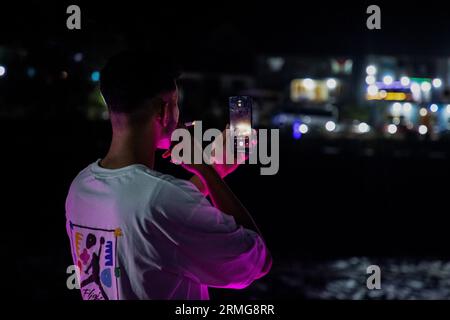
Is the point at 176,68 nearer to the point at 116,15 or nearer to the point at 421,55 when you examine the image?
the point at 116,15

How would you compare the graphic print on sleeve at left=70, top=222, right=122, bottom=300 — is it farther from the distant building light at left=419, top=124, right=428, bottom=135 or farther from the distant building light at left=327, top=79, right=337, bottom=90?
the distant building light at left=327, top=79, right=337, bottom=90

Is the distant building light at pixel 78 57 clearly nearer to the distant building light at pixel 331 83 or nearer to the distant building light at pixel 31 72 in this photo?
the distant building light at pixel 31 72

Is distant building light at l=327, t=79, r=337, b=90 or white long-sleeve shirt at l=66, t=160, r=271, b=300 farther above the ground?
distant building light at l=327, t=79, r=337, b=90

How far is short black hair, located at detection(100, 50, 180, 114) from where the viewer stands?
196 cm

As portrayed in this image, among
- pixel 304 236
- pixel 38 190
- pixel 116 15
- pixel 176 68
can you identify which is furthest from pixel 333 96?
pixel 176 68

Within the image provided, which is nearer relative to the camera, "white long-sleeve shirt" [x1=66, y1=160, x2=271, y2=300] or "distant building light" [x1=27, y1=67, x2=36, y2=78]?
"white long-sleeve shirt" [x1=66, y1=160, x2=271, y2=300]

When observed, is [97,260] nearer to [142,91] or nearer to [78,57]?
[142,91]

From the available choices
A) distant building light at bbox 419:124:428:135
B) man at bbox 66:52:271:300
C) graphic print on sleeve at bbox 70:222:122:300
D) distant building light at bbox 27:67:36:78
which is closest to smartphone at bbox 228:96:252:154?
man at bbox 66:52:271:300

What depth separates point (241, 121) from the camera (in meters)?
2.22

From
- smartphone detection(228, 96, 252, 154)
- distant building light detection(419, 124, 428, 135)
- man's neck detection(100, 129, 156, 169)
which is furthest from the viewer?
distant building light detection(419, 124, 428, 135)

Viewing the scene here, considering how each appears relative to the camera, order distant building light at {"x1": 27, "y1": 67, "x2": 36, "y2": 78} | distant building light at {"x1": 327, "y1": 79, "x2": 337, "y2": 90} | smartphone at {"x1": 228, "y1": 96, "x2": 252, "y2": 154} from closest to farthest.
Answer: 1. smartphone at {"x1": 228, "y1": 96, "x2": 252, "y2": 154}
2. distant building light at {"x1": 27, "y1": 67, "x2": 36, "y2": 78}
3. distant building light at {"x1": 327, "y1": 79, "x2": 337, "y2": 90}

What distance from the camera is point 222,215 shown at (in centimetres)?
197

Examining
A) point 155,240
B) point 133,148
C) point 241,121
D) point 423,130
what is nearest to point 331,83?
point 423,130

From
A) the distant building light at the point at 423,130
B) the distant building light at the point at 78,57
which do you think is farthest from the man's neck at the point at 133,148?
the distant building light at the point at 423,130
